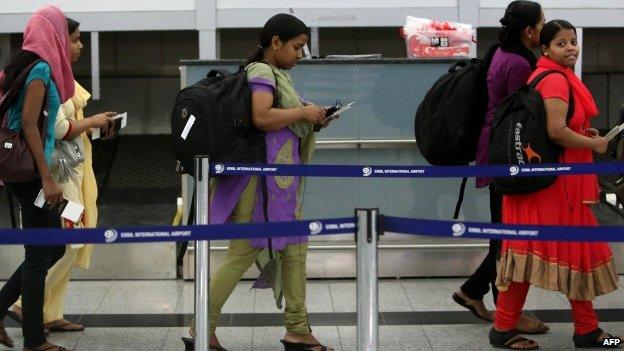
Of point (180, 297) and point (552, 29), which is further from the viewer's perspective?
point (180, 297)

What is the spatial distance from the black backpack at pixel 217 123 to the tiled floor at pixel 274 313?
93 cm

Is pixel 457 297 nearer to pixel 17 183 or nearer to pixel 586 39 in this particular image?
pixel 17 183

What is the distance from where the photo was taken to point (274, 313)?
5.69 meters

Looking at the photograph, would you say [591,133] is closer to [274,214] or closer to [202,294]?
[274,214]

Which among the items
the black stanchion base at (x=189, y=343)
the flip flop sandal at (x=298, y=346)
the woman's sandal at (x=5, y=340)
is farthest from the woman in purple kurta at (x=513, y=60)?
the woman's sandal at (x=5, y=340)

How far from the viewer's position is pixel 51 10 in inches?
189

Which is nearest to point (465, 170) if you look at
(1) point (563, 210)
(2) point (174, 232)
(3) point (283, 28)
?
(1) point (563, 210)

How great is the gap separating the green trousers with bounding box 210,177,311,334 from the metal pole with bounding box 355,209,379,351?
1.17 m

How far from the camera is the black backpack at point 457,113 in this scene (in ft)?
16.9

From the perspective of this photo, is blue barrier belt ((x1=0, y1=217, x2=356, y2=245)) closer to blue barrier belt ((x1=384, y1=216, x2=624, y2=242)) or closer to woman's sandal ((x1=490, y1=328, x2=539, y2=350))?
blue barrier belt ((x1=384, y1=216, x2=624, y2=242))

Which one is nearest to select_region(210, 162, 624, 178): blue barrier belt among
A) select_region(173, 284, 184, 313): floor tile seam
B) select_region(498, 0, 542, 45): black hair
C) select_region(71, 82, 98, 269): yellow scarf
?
select_region(498, 0, 542, 45): black hair

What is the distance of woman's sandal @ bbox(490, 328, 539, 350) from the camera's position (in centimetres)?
493

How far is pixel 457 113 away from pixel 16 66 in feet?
6.51

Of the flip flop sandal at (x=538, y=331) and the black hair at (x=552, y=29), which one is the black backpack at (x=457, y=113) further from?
the flip flop sandal at (x=538, y=331)
